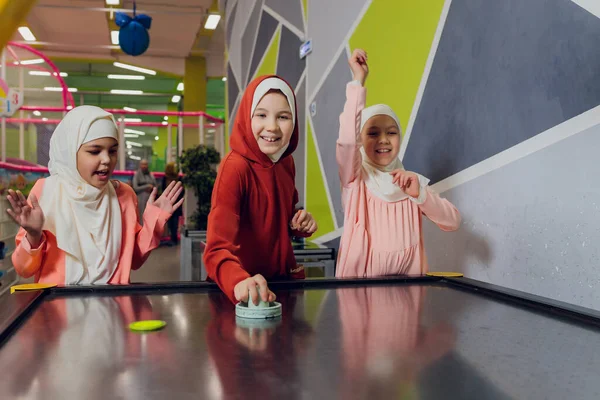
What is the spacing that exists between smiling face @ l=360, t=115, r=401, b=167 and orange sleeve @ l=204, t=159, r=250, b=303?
743mm

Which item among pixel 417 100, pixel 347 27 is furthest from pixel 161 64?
pixel 417 100

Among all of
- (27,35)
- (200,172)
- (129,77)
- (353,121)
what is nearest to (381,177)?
(353,121)

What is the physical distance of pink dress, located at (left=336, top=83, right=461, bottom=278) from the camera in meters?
2.04

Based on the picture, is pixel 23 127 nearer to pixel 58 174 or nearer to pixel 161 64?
pixel 161 64

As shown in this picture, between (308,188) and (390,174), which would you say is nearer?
(390,174)

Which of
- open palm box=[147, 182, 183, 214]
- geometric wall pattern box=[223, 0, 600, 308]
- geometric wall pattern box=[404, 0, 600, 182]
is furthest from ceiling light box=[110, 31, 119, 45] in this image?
open palm box=[147, 182, 183, 214]

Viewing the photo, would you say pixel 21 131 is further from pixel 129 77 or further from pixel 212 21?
pixel 129 77

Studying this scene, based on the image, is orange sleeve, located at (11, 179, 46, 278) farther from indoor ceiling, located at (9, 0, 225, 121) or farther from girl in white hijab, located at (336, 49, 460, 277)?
indoor ceiling, located at (9, 0, 225, 121)

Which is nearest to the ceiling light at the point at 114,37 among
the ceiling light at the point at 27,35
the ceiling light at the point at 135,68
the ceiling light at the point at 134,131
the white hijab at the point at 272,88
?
the ceiling light at the point at 27,35

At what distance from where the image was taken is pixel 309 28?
4.23 m

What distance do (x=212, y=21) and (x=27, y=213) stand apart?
8.69m

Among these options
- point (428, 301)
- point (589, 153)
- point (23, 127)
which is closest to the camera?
point (428, 301)

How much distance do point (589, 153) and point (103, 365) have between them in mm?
1492

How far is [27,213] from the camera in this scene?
5.86 feet
